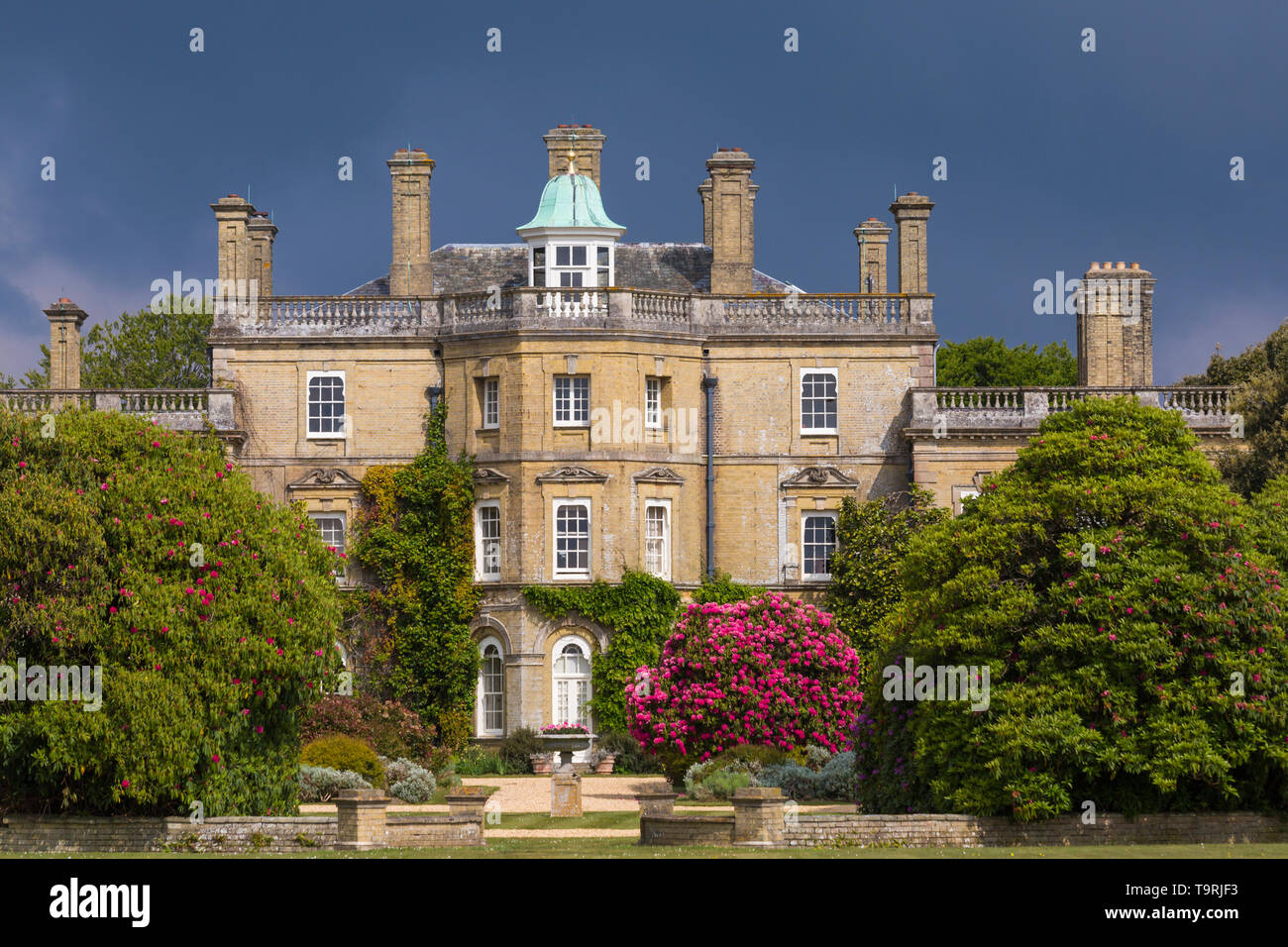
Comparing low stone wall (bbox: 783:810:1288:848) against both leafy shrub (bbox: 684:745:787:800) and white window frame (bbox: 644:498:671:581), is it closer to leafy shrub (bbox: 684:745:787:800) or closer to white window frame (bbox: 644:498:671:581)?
leafy shrub (bbox: 684:745:787:800)

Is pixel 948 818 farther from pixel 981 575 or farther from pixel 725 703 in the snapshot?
pixel 725 703

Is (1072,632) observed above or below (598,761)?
above

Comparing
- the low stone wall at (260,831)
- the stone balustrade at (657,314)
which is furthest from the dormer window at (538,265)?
the low stone wall at (260,831)

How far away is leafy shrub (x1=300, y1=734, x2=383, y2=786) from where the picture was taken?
4066 cm

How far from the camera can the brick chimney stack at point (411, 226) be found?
53750 mm

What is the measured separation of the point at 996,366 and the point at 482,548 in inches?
1174

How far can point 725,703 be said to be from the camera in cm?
4097

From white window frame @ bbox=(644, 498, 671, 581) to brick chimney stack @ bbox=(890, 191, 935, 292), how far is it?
8.73m

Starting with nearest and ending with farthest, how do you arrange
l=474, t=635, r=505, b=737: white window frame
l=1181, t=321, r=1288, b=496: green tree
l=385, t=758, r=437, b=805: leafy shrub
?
1. l=385, t=758, r=437, b=805: leafy shrub
2. l=1181, t=321, r=1288, b=496: green tree
3. l=474, t=635, r=505, b=737: white window frame

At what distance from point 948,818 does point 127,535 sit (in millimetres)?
13069

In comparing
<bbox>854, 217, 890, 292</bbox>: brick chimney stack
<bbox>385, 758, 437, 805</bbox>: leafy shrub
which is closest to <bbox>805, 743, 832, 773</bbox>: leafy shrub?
<bbox>385, 758, 437, 805</bbox>: leafy shrub

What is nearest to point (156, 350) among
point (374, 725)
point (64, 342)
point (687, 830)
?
point (64, 342)
